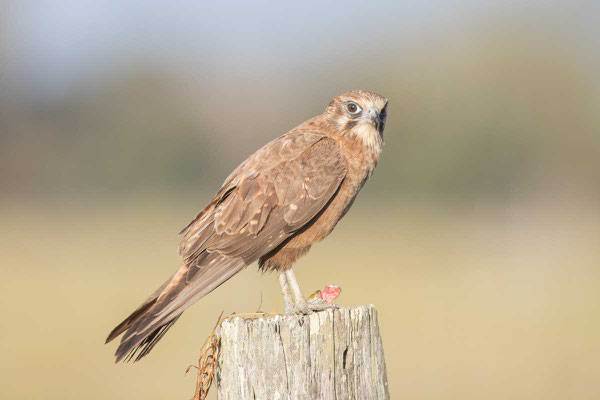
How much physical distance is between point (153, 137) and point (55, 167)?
3.14 m

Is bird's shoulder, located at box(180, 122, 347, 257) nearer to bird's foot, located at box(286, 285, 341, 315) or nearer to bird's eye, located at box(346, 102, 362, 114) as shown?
bird's eye, located at box(346, 102, 362, 114)

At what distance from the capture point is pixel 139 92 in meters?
28.7

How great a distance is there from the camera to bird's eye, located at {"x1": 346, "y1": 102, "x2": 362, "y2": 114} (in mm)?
A: 5223

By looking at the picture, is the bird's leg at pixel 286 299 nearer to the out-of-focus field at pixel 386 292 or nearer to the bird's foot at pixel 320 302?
the bird's foot at pixel 320 302

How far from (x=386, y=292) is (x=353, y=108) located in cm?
1013

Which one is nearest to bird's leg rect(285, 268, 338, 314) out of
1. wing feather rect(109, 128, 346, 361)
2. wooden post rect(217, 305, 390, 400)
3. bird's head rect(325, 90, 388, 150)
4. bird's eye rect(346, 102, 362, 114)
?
wing feather rect(109, 128, 346, 361)

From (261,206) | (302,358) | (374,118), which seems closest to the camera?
(302,358)

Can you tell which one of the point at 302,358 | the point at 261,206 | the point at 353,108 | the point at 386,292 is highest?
the point at 386,292

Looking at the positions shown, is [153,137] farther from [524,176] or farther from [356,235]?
[524,176]

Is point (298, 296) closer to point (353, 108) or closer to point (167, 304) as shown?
point (167, 304)

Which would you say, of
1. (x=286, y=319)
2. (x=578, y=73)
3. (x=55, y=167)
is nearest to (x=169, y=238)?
(x=55, y=167)

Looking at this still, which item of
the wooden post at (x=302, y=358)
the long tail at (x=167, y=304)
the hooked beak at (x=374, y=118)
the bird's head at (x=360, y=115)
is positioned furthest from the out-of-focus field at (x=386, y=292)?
the hooked beak at (x=374, y=118)

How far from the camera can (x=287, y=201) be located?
15.6 feet

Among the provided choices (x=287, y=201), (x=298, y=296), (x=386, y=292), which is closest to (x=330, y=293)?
(x=298, y=296)
